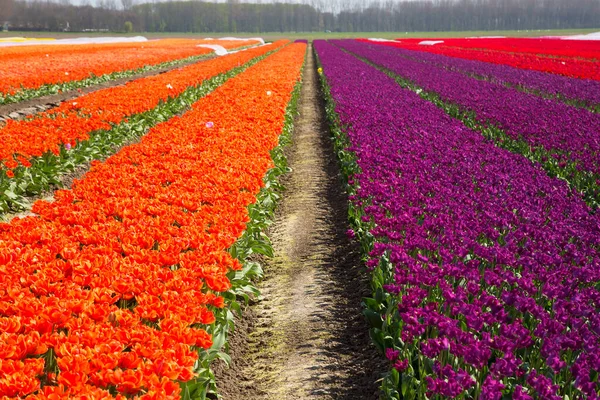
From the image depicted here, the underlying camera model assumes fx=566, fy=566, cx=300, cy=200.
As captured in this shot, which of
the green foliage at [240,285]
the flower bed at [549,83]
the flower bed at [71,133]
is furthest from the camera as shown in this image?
the flower bed at [549,83]

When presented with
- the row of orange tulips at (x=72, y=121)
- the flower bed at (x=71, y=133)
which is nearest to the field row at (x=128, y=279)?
the flower bed at (x=71, y=133)

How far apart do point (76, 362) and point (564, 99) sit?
2111 centimetres

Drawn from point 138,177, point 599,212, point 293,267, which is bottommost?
point 293,267

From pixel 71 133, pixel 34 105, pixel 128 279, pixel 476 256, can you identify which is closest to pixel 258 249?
pixel 476 256

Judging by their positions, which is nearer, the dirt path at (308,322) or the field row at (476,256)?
the field row at (476,256)

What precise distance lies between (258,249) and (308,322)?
4.81 feet

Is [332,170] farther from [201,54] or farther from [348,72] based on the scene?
[201,54]

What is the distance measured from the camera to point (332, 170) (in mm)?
12523

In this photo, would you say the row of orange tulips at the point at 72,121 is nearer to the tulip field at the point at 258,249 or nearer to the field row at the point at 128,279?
the tulip field at the point at 258,249

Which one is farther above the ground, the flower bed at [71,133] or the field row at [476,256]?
the flower bed at [71,133]

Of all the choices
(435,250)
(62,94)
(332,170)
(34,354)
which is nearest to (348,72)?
(62,94)

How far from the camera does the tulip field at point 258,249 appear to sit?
3402mm

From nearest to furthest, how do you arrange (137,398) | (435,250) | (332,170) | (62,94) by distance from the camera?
(137,398)
(435,250)
(332,170)
(62,94)

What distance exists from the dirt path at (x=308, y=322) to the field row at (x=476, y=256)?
1.32ft
